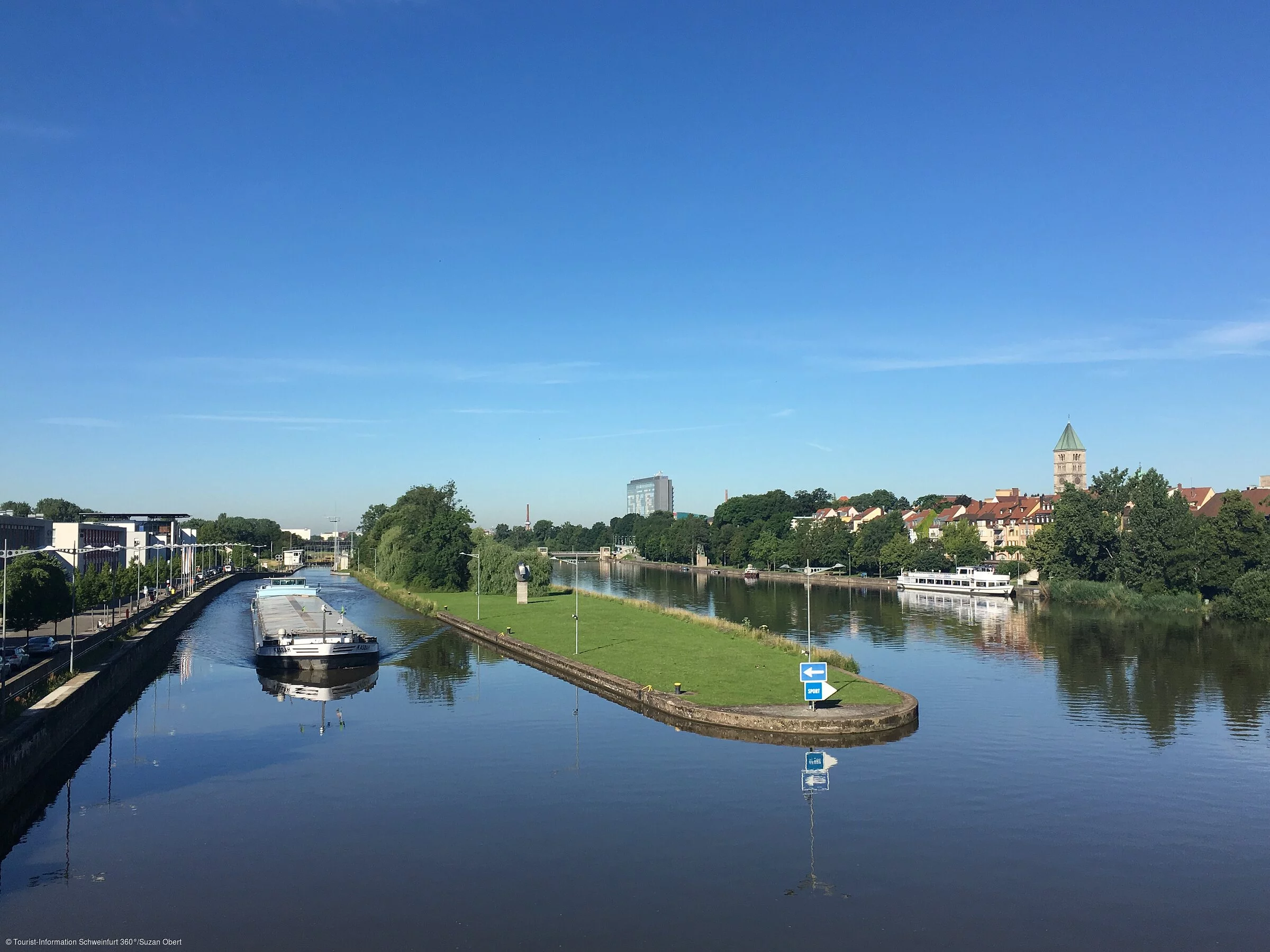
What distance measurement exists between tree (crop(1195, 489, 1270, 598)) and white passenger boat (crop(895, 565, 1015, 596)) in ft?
80.8

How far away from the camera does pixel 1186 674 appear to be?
2020 inches

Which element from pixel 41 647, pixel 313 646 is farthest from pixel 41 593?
pixel 313 646

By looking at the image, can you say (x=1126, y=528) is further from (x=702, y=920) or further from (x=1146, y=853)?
(x=702, y=920)

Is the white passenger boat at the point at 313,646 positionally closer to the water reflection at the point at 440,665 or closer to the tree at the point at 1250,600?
the water reflection at the point at 440,665

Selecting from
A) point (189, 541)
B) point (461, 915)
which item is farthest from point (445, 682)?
point (189, 541)

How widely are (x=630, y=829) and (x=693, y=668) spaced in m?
20.7

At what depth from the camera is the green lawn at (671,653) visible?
39250 millimetres

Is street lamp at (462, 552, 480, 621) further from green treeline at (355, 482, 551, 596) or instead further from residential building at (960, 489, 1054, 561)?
residential building at (960, 489, 1054, 561)

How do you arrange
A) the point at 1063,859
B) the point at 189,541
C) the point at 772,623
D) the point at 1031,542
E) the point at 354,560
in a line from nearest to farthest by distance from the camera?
1. the point at 1063,859
2. the point at 772,623
3. the point at 1031,542
4. the point at 189,541
5. the point at 354,560

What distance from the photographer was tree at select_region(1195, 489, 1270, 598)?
83.1m

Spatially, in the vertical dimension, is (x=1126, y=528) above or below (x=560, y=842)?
above

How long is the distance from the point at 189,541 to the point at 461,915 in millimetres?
170157

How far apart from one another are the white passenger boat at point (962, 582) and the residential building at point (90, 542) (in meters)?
96.1

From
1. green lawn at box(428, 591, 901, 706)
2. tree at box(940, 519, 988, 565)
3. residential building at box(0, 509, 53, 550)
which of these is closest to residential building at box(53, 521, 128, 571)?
residential building at box(0, 509, 53, 550)
